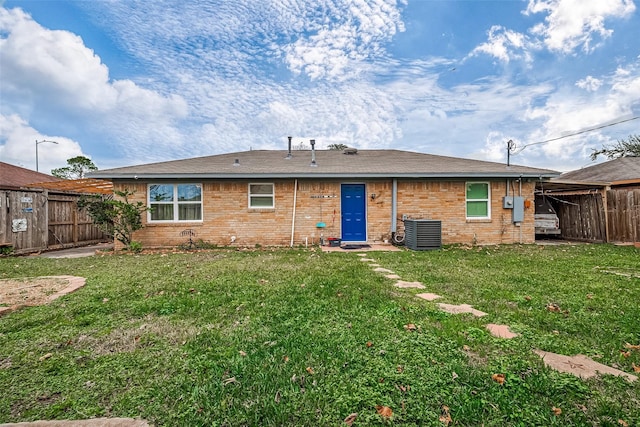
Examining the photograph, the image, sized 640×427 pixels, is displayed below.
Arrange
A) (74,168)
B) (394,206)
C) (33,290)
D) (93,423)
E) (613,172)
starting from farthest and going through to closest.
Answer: (74,168) < (613,172) < (394,206) < (33,290) < (93,423)

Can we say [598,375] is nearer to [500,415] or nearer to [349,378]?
[500,415]

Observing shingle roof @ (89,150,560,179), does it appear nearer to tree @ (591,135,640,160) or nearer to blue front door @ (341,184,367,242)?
blue front door @ (341,184,367,242)

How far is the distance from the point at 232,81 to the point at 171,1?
394 cm

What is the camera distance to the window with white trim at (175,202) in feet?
32.7

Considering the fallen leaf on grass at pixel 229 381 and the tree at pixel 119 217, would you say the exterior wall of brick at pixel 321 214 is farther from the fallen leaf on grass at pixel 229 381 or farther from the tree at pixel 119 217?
the fallen leaf on grass at pixel 229 381

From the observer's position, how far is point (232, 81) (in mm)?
13086

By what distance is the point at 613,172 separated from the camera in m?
14.4

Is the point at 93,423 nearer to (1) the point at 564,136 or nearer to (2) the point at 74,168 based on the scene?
(1) the point at 564,136

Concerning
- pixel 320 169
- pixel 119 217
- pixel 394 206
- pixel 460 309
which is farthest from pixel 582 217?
pixel 119 217

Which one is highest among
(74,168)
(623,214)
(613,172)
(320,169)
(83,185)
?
(74,168)

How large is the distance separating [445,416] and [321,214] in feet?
28.1

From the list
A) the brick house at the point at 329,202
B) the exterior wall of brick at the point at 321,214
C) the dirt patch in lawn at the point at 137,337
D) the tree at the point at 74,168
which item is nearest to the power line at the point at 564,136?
the brick house at the point at 329,202

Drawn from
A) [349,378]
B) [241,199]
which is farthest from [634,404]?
[241,199]

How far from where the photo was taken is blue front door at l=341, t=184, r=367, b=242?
10.4m
